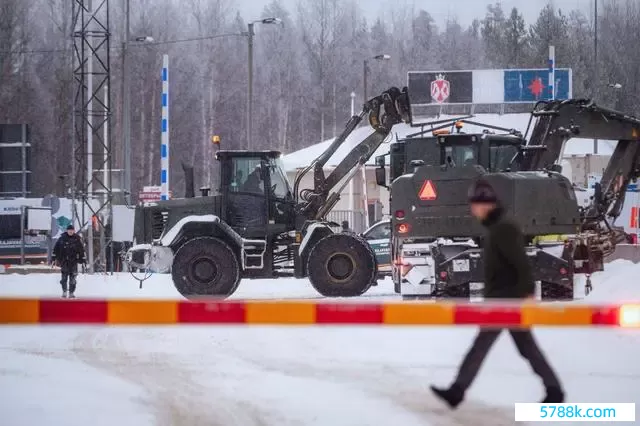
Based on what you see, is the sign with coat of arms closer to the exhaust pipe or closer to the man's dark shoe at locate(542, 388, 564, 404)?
the exhaust pipe

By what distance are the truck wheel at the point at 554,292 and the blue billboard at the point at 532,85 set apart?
Result: 34.7 m

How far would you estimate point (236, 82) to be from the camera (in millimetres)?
54094

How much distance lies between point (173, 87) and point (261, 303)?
166ft

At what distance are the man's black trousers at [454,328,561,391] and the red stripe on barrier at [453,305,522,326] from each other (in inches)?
28.8

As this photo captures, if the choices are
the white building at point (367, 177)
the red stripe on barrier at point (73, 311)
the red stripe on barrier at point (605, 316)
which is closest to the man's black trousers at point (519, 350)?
the red stripe on barrier at point (605, 316)

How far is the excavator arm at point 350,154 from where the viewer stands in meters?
20.3

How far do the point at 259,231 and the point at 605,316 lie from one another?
1398 centimetres

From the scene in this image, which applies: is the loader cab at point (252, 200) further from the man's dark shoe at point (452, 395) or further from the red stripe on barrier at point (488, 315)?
the red stripe on barrier at point (488, 315)

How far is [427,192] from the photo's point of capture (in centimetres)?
1612

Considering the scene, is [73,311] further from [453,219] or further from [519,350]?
[453,219]

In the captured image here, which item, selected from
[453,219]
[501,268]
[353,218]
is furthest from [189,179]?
[353,218]

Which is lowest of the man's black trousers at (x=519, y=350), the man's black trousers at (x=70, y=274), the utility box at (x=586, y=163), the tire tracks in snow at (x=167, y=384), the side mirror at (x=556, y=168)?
the tire tracks in snow at (x=167, y=384)

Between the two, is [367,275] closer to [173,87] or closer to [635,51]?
[635,51]

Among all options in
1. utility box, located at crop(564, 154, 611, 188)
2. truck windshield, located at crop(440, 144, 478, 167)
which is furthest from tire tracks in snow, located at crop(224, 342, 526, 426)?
utility box, located at crop(564, 154, 611, 188)
